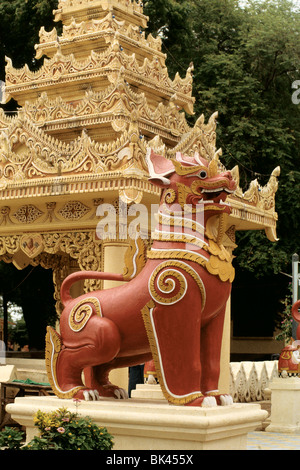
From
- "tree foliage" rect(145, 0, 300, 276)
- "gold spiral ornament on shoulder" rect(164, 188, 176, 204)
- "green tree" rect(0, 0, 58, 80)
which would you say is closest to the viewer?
"gold spiral ornament on shoulder" rect(164, 188, 176, 204)

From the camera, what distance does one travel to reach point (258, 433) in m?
11.8

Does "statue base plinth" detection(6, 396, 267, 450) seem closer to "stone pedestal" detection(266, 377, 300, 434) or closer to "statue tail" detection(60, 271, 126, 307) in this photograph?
"statue tail" detection(60, 271, 126, 307)

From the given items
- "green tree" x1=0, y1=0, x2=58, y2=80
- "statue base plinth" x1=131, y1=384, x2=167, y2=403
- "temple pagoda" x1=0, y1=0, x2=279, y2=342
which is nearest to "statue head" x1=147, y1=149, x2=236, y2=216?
"statue base plinth" x1=131, y1=384, x2=167, y2=403

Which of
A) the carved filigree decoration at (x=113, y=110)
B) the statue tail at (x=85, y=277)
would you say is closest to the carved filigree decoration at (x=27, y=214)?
the carved filigree decoration at (x=113, y=110)

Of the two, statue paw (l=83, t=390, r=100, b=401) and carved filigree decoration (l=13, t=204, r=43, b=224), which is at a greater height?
carved filigree decoration (l=13, t=204, r=43, b=224)

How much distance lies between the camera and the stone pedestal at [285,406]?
1198 cm

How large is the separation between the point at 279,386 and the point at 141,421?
6.98 metres

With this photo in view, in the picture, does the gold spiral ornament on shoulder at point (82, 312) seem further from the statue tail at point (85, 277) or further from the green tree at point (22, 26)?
the green tree at point (22, 26)

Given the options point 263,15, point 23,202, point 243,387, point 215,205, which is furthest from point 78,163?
point 263,15

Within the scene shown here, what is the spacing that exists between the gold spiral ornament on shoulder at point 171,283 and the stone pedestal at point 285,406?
6792 millimetres

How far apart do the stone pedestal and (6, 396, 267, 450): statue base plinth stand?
6.09m

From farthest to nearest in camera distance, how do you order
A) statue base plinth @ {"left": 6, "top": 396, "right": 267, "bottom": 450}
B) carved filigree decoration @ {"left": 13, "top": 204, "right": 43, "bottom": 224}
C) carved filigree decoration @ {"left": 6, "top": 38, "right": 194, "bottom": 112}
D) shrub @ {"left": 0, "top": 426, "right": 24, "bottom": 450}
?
carved filigree decoration @ {"left": 6, "top": 38, "right": 194, "bottom": 112} → carved filigree decoration @ {"left": 13, "top": 204, "right": 43, "bottom": 224} → statue base plinth @ {"left": 6, "top": 396, "right": 267, "bottom": 450} → shrub @ {"left": 0, "top": 426, "right": 24, "bottom": 450}

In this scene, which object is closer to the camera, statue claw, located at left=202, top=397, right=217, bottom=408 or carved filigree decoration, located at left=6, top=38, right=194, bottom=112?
statue claw, located at left=202, top=397, right=217, bottom=408

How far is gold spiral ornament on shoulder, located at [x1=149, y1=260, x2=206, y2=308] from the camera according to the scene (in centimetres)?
579
